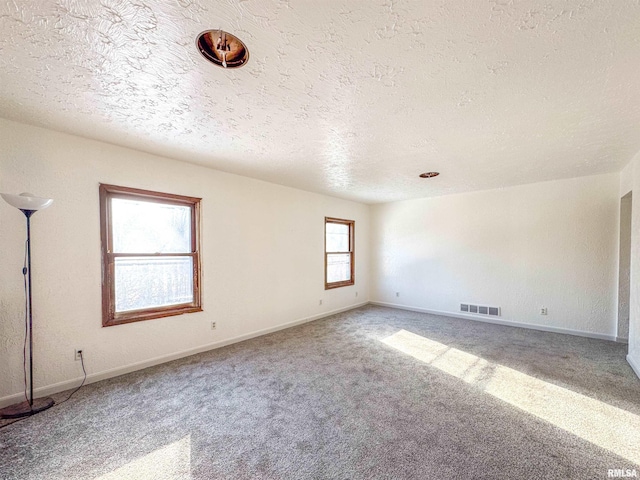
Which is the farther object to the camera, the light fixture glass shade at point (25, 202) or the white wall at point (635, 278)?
the white wall at point (635, 278)

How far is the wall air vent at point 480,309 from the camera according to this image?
4786mm

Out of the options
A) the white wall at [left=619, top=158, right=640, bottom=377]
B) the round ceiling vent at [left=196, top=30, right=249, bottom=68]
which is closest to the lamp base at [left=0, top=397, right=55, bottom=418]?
the round ceiling vent at [left=196, top=30, right=249, bottom=68]

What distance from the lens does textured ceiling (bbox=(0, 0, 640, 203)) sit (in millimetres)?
1216

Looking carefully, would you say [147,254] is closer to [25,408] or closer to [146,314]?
[146,314]

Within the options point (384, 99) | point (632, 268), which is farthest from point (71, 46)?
point (632, 268)

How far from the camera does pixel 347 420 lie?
2.08 m

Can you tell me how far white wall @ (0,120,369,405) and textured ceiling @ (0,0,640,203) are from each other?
12.0 inches


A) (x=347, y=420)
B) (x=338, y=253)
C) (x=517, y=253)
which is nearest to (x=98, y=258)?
(x=347, y=420)

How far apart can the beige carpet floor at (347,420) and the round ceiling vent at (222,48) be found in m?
2.46

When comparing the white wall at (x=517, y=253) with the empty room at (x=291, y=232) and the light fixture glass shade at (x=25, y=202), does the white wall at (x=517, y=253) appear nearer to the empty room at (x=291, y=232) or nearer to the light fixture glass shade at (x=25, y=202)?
the empty room at (x=291, y=232)

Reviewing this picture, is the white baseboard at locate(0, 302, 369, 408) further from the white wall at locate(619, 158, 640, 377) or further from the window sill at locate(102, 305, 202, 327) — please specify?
the white wall at locate(619, 158, 640, 377)

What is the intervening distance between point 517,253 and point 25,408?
6.53 metres

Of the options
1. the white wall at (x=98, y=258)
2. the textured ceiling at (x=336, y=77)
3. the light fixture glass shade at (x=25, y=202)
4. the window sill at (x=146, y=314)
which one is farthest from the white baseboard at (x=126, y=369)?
the textured ceiling at (x=336, y=77)

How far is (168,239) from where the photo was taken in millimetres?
3271
